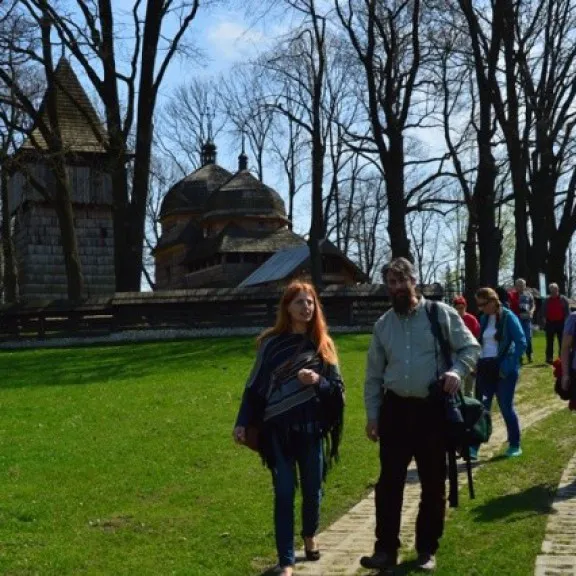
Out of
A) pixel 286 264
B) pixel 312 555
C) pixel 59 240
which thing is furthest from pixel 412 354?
pixel 286 264

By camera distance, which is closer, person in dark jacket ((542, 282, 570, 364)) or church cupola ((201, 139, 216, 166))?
person in dark jacket ((542, 282, 570, 364))

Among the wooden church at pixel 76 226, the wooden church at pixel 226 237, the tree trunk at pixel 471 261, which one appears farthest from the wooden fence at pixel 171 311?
the wooden church at pixel 226 237

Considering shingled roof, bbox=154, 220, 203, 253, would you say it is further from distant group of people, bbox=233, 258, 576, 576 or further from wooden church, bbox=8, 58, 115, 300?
distant group of people, bbox=233, 258, 576, 576

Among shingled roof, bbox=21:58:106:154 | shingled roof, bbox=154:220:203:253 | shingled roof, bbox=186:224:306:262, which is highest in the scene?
shingled roof, bbox=21:58:106:154

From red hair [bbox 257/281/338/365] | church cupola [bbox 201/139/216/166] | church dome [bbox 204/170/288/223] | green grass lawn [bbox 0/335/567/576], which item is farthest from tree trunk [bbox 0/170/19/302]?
red hair [bbox 257/281/338/365]

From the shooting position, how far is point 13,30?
2700cm

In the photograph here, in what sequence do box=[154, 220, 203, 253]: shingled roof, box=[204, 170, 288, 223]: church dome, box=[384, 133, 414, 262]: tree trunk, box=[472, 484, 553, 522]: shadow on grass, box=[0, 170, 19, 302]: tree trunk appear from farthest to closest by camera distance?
box=[154, 220, 203, 253]: shingled roof
box=[204, 170, 288, 223]: church dome
box=[0, 170, 19, 302]: tree trunk
box=[384, 133, 414, 262]: tree trunk
box=[472, 484, 553, 522]: shadow on grass

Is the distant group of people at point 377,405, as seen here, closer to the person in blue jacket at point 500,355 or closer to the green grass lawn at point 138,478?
the green grass lawn at point 138,478

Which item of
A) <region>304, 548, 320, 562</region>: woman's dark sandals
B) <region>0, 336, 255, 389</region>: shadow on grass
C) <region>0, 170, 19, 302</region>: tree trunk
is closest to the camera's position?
<region>304, 548, 320, 562</region>: woman's dark sandals

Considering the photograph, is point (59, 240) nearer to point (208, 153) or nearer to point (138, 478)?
point (208, 153)

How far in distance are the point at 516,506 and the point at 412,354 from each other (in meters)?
2.46

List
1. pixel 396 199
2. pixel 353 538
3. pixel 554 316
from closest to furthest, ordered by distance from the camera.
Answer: pixel 353 538, pixel 554 316, pixel 396 199

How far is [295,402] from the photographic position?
6.38 meters

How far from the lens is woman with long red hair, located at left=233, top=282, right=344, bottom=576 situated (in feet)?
20.8
